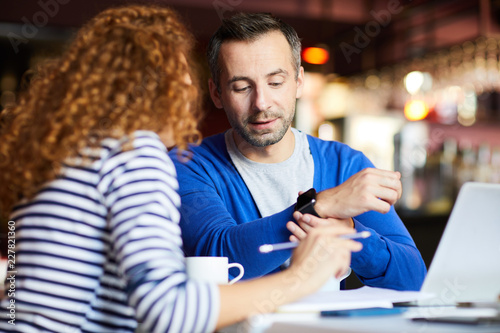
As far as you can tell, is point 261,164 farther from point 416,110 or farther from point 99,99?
point 416,110

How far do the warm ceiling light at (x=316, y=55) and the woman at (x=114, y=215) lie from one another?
16.2 feet

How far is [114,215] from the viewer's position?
0.84 metres

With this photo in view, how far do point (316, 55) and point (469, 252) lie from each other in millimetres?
4869

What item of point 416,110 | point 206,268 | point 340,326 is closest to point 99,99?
point 206,268

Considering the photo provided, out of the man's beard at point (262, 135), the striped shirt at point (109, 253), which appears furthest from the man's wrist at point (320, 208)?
the striped shirt at point (109, 253)

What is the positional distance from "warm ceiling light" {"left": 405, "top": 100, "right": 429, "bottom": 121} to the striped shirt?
229 inches

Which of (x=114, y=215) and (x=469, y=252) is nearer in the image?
(x=114, y=215)

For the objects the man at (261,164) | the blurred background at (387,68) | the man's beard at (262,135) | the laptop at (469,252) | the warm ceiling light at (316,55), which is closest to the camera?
the laptop at (469,252)

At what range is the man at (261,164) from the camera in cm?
145

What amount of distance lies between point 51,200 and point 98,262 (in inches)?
4.7

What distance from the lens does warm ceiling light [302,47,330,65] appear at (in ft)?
18.9

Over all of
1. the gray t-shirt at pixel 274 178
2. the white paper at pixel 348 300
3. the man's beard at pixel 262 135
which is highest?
the man's beard at pixel 262 135

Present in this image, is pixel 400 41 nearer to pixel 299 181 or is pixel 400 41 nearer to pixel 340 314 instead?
pixel 299 181

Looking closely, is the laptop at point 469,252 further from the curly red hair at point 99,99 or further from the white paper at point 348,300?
the curly red hair at point 99,99
